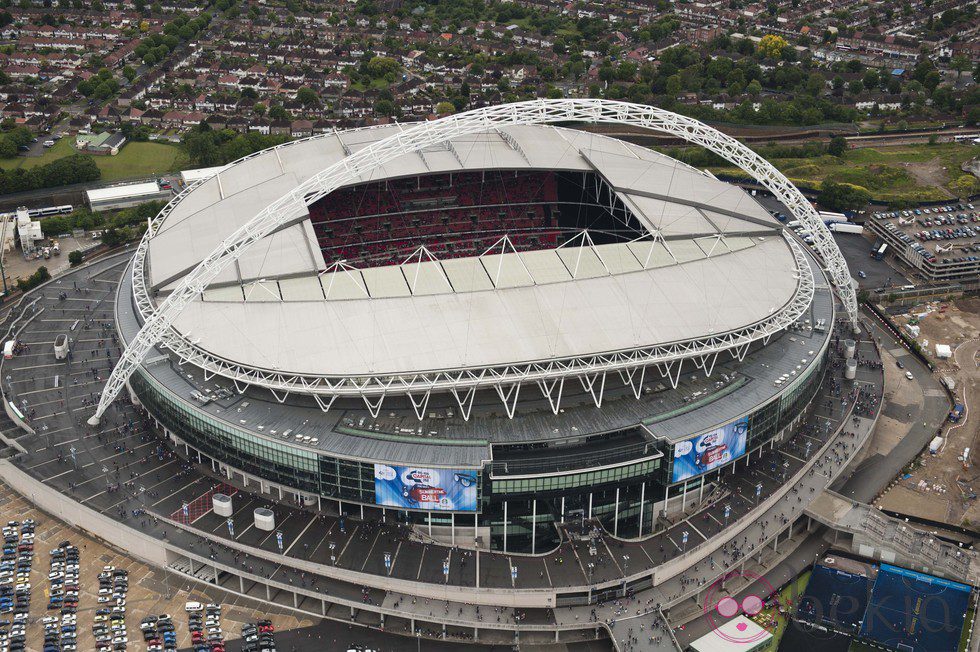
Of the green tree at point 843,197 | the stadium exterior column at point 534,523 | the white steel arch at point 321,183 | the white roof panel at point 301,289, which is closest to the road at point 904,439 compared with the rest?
the stadium exterior column at point 534,523

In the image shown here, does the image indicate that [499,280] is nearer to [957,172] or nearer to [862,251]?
[862,251]

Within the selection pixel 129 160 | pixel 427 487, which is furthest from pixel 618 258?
pixel 129 160

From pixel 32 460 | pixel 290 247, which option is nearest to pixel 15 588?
pixel 32 460

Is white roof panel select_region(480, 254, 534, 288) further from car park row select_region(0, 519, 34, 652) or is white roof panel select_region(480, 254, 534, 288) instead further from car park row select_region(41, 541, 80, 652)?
car park row select_region(0, 519, 34, 652)

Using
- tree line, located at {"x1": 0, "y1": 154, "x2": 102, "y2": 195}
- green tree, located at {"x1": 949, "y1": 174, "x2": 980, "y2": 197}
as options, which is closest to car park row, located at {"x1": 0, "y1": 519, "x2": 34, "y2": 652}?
tree line, located at {"x1": 0, "y1": 154, "x2": 102, "y2": 195}

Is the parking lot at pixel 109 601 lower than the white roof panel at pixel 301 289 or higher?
lower

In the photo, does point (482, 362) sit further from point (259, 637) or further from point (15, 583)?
point (15, 583)

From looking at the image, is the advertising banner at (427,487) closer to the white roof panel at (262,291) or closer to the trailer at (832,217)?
the white roof panel at (262,291)
